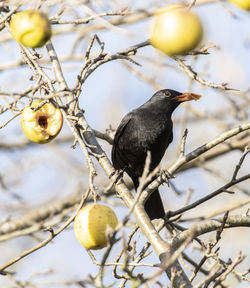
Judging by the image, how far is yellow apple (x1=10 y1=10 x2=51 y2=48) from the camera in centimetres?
226

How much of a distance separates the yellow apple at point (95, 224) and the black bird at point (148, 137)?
2.38 meters

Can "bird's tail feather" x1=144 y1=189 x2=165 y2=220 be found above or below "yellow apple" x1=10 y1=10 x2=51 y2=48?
above

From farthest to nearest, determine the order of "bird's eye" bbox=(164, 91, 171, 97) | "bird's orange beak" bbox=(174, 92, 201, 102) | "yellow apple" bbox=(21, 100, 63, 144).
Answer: "bird's eye" bbox=(164, 91, 171, 97) → "bird's orange beak" bbox=(174, 92, 201, 102) → "yellow apple" bbox=(21, 100, 63, 144)

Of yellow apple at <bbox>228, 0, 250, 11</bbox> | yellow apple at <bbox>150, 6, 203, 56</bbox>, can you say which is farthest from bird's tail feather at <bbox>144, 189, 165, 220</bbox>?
yellow apple at <bbox>228, 0, 250, 11</bbox>

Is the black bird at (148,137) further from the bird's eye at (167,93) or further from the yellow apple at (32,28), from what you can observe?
the yellow apple at (32,28)

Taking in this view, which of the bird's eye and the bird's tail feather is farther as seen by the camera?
the bird's eye

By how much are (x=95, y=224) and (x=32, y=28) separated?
95 centimetres

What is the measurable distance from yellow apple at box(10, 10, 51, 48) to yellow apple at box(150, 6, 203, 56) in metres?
0.50

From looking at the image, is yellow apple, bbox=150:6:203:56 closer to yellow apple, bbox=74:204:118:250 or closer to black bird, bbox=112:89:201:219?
yellow apple, bbox=74:204:118:250

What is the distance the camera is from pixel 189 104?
5980 mm

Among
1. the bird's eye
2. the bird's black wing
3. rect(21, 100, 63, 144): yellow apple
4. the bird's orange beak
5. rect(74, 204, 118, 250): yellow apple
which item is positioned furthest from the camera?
the bird's eye

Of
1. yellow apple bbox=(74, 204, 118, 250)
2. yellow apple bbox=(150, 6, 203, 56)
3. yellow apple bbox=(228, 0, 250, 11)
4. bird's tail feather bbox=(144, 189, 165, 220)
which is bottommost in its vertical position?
yellow apple bbox=(74, 204, 118, 250)

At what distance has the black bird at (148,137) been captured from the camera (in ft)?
16.0

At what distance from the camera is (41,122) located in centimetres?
280
